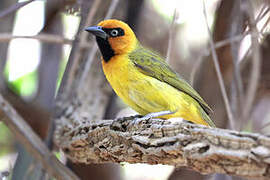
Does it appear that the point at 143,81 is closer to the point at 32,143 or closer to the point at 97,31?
the point at 97,31

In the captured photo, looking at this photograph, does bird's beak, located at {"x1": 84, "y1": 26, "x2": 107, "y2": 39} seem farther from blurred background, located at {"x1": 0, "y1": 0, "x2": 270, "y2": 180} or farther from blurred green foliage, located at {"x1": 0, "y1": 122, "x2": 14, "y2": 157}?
blurred green foliage, located at {"x1": 0, "y1": 122, "x2": 14, "y2": 157}

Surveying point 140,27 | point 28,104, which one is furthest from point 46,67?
point 140,27

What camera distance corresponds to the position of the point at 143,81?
3652mm

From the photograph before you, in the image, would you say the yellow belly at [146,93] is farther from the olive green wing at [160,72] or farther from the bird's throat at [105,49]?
the bird's throat at [105,49]

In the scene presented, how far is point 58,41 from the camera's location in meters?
4.50

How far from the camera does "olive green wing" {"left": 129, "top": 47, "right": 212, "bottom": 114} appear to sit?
3854 mm

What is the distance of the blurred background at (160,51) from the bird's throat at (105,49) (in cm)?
30

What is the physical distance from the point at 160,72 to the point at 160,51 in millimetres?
2168

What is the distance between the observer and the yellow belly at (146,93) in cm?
360

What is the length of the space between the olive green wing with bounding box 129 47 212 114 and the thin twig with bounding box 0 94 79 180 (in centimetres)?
119

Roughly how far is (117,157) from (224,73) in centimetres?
263

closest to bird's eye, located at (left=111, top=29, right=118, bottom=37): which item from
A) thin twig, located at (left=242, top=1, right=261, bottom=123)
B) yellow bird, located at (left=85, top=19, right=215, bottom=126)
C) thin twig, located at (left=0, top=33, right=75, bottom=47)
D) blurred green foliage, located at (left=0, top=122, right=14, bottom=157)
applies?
yellow bird, located at (left=85, top=19, right=215, bottom=126)

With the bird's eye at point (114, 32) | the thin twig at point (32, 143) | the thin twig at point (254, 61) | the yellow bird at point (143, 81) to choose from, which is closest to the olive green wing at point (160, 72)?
the yellow bird at point (143, 81)

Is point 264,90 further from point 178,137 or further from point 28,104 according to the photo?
point 178,137
